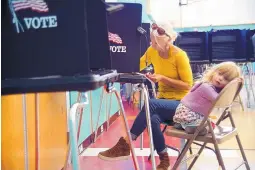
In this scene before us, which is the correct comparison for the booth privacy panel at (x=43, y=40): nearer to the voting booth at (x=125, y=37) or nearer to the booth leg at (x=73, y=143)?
the booth leg at (x=73, y=143)

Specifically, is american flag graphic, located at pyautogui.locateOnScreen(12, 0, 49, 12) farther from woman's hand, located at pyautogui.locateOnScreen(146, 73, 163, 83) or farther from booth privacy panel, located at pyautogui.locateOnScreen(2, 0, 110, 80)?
woman's hand, located at pyautogui.locateOnScreen(146, 73, 163, 83)

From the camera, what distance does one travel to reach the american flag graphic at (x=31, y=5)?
2.64 ft

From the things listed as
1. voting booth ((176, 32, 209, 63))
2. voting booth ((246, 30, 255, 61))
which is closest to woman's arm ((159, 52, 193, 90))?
voting booth ((176, 32, 209, 63))

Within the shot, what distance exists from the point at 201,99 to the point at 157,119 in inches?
15.0

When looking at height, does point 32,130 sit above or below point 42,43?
below

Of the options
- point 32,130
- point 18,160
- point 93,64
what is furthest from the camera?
point 32,130

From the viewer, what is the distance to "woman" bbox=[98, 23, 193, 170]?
6.89 feet

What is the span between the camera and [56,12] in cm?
81

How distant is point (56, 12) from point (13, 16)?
10 centimetres

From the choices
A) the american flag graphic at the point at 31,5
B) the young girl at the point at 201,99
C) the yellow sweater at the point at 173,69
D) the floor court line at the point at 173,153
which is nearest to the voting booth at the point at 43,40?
the american flag graphic at the point at 31,5

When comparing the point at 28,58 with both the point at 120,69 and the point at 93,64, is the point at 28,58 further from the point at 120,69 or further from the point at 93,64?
the point at 120,69

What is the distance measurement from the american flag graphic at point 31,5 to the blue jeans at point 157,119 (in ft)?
4.56

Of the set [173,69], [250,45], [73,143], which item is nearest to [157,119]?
[173,69]

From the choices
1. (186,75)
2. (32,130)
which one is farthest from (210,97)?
(32,130)
